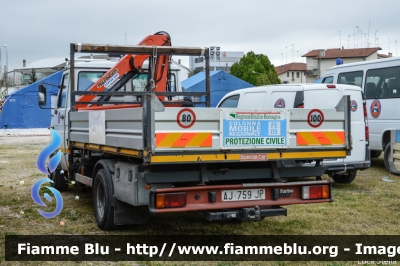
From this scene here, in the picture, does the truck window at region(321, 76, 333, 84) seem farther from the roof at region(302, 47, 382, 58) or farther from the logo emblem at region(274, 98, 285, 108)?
the roof at region(302, 47, 382, 58)

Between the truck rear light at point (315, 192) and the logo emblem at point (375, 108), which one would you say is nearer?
the truck rear light at point (315, 192)

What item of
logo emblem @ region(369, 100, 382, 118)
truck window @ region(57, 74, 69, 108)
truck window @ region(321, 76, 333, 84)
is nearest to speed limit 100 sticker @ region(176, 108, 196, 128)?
truck window @ region(57, 74, 69, 108)

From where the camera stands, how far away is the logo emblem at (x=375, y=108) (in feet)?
46.9

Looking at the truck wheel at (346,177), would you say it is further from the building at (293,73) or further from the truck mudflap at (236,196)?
the building at (293,73)

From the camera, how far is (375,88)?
14.6 meters

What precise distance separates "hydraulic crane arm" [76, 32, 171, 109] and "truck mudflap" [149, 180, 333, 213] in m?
3.42

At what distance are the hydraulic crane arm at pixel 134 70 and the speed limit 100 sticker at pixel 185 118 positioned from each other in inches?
134

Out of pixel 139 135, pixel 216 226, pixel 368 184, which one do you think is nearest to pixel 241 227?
pixel 216 226

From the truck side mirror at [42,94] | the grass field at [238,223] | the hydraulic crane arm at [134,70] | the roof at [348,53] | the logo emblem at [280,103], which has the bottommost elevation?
the grass field at [238,223]

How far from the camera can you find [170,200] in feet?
19.8

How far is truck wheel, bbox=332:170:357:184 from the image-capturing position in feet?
38.4

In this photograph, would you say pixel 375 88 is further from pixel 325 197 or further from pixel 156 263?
pixel 156 263

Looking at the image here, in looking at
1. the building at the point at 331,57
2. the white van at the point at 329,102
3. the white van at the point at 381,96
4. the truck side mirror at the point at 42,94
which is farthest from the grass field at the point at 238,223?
the building at the point at 331,57

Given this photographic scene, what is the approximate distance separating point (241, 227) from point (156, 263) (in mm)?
2015
